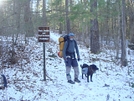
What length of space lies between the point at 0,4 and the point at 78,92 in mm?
5188

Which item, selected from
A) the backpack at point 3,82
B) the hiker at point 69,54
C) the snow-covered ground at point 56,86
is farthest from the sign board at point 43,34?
the backpack at point 3,82

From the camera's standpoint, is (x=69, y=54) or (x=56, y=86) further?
(x=69, y=54)

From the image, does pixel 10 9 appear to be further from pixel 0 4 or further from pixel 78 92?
pixel 78 92

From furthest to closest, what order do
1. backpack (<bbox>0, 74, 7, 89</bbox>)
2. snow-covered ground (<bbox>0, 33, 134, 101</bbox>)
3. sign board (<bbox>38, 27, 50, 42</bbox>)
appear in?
sign board (<bbox>38, 27, 50, 42</bbox>), backpack (<bbox>0, 74, 7, 89</bbox>), snow-covered ground (<bbox>0, 33, 134, 101</bbox>)

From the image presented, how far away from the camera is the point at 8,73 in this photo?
9414 mm

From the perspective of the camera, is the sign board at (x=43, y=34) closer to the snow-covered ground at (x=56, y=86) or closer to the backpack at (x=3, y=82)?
the snow-covered ground at (x=56, y=86)

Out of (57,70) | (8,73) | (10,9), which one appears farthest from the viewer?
(57,70)

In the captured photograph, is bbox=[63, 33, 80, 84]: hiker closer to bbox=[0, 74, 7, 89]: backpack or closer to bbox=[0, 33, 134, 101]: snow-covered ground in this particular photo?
bbox=[0, 33, 134, 101]: snow-covered ground

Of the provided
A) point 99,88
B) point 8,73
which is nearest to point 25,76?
point 8,73

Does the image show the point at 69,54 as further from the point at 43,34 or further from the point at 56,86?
the point at 56,86

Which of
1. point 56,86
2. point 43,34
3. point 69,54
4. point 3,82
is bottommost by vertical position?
point 56,86

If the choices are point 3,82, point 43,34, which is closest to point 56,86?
point 3,82

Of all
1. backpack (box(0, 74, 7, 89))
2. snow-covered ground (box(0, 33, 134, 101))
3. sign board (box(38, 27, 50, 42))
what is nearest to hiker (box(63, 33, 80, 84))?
snow-covered ground (box(0, 33, 134, 101))

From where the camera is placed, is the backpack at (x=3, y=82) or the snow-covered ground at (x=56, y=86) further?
the backpack at (x=3, y=82)
